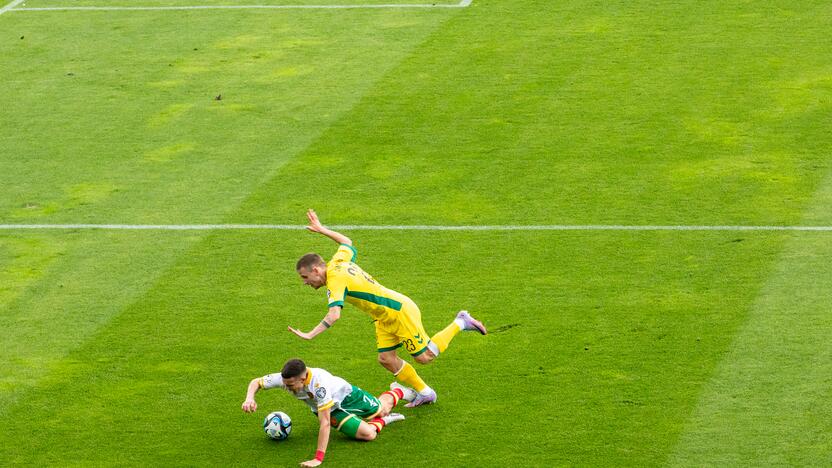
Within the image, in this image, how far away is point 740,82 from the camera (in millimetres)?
18094

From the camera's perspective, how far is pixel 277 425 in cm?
1049

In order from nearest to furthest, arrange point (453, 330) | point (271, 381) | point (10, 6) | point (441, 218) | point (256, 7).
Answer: point (271, 381)
point (453, 330)
point (441, 218)
point (256, 7)
point (10, 6)

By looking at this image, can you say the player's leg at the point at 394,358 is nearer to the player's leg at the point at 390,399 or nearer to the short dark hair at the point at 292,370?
the player's leg at the point at 390,399

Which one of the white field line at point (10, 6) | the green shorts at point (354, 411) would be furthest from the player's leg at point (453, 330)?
the white field line at point (10, 6)

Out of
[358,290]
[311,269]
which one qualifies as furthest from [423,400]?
[311,269]

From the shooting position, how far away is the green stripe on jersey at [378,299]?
1077cm

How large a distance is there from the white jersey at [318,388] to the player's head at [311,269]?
0.69m

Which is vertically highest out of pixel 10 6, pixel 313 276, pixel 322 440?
pixel 313 276

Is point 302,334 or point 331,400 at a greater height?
point 302,334

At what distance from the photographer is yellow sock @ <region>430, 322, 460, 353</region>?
11266 millimetres

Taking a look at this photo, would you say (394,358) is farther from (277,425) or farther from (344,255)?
(277,425)

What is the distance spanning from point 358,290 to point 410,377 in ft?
2.76

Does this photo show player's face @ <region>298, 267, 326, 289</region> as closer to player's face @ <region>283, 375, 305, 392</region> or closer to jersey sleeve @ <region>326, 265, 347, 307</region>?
jersey sleeve @ <region>326, 265, 347, 307</region>

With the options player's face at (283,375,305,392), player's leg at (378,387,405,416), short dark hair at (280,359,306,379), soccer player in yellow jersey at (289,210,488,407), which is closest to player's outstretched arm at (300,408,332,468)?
player's face at (283,375,305,392)
